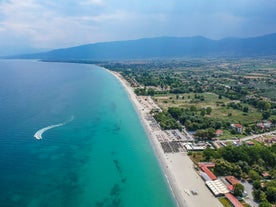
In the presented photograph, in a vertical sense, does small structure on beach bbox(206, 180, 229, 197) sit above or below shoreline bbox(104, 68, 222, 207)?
above

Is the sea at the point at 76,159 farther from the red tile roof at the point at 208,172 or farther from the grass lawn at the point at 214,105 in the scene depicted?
the grass lawn at the point at 214,105

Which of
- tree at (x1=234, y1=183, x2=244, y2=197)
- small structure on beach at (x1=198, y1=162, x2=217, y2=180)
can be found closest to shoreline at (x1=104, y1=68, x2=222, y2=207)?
small structure on beach at (x1=198, y1=162, x2=217, y2=180)

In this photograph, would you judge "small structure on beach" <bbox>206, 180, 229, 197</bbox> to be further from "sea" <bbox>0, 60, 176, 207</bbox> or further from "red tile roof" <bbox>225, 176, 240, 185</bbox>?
"sea" <bbox>0, 60, 176, 207</bbox>

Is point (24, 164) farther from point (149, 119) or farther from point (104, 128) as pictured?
point (149, 119)

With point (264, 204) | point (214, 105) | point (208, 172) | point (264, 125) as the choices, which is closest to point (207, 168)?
point (208, 172)

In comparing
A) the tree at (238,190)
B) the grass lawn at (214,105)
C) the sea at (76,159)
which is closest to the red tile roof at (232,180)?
the tree at (238,190)

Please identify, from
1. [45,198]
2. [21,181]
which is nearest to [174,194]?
[45,198]

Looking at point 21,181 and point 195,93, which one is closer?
point 21,181

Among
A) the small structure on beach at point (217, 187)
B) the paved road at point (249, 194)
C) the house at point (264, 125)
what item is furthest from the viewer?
A: the house at point (264, 125)

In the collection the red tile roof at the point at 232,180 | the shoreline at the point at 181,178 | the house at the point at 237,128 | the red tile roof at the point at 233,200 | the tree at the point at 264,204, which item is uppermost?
the tree at the point at 264,204
